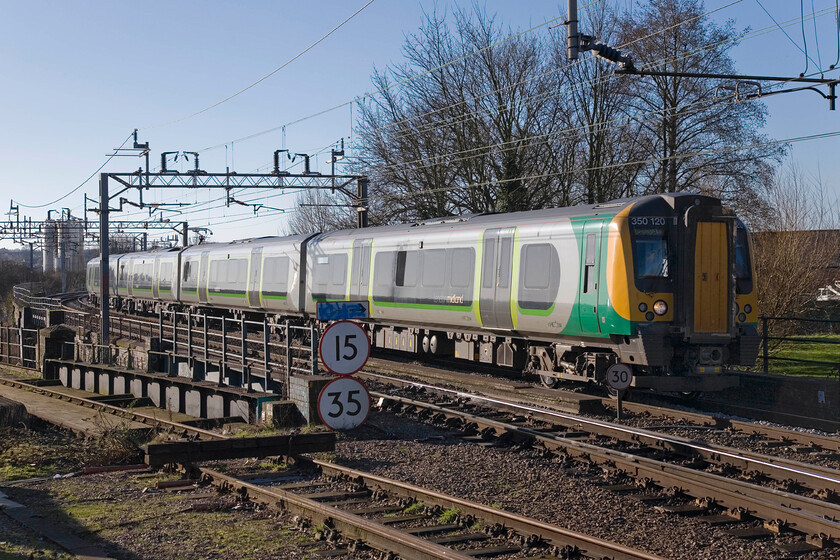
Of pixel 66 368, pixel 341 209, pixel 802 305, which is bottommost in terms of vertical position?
pixel 66 368

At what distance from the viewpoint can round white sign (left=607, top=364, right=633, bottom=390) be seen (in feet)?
42.8

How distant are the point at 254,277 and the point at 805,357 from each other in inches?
629

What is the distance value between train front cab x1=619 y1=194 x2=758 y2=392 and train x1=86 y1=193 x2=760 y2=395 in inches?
0.7

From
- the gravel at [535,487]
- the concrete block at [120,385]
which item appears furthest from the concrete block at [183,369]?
the gravel at [535,487]

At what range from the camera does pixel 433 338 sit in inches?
773

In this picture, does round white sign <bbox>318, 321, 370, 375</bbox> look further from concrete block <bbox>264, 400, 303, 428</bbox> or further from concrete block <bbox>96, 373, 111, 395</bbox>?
concrete block <bbox>96, 373, 111, 395</bbox>

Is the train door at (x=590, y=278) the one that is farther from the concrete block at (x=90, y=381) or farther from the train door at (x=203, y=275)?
the train door at (x=203, y=275)

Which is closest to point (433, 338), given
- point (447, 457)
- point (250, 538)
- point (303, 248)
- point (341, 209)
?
point (303, 248)

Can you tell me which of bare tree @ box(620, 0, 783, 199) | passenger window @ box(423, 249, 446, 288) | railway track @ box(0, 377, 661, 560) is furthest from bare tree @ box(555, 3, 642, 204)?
railway track @ box(0, 377, 661, 560)

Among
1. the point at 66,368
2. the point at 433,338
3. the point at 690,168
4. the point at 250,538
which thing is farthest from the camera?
the point at 690,168

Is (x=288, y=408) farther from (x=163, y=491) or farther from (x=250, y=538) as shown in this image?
(x=250, y=538)

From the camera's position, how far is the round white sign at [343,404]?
10.7 metres

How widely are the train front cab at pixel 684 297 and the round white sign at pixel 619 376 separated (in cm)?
49

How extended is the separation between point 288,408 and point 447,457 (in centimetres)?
251
